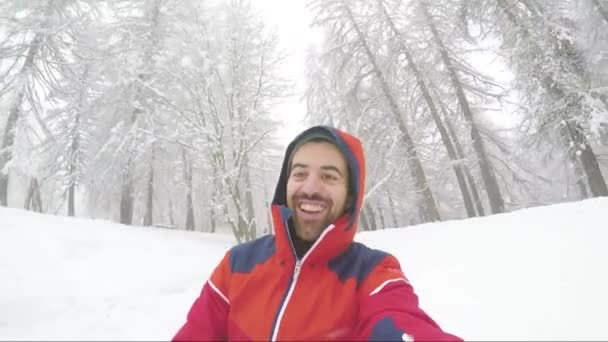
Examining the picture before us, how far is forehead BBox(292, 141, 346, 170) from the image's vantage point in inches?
92.7

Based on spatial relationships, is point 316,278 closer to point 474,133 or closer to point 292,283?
point 292,283

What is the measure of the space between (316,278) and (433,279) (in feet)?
13.0

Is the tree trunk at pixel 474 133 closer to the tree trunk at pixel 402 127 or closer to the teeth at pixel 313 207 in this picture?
the tree trunk at pixel 402 127

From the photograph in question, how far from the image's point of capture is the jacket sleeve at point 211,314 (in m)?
2.15

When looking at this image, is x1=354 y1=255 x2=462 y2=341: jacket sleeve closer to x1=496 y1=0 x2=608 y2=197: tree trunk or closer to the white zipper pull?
the white zipper pull

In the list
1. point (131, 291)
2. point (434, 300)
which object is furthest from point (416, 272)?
point (131, 291)

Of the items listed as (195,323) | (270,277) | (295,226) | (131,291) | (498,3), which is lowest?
(131,291)

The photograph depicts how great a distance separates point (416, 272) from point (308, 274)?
454 centimetres

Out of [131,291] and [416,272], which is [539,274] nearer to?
[416,272]

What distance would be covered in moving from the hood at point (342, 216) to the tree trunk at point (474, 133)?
13.7 m

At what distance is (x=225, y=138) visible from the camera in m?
12.1

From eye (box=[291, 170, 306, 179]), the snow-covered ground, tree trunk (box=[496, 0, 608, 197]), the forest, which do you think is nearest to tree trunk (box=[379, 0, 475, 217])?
the forest

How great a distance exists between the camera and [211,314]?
2.24 metres

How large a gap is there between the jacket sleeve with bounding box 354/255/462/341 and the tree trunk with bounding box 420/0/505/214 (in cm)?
1400
